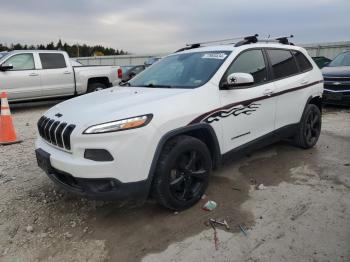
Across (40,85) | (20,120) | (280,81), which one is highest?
(280,81)

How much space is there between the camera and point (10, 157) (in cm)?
542

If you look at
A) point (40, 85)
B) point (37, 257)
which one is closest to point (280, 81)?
point (37, 257)

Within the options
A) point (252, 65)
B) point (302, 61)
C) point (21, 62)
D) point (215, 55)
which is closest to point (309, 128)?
point (302, 61)

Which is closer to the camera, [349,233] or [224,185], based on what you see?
[349,233]

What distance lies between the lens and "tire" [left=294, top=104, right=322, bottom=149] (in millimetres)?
5336

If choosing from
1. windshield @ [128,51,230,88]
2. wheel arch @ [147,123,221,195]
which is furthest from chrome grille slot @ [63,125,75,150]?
windshield @ [128,51,230,88]

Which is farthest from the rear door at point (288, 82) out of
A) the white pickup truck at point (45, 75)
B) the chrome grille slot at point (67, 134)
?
the white pickup truck at point (45, 75)

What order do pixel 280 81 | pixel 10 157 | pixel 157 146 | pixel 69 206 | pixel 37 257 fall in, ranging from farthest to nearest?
pixel 10 157, pixel 280 81, pixel 69 206, pixel 157 146, pixel 37 257

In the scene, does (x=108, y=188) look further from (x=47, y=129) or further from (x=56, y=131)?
(x=47, y=129)

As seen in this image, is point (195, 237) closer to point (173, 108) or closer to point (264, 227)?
point (264, 227)

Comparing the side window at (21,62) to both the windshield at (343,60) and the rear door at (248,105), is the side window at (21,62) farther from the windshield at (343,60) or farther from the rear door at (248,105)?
the windshield at (343,60)

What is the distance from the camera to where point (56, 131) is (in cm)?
332

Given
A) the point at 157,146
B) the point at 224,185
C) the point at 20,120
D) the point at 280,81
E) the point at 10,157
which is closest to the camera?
the point at 157,146

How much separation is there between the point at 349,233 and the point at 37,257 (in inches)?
108
